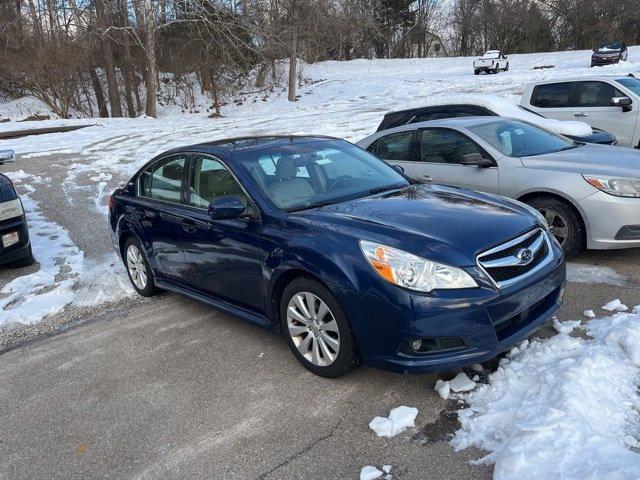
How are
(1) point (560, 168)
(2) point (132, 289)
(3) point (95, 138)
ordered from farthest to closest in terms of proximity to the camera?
1. (3) point (95, 138)
2. (2) point (132, 289)
3. (1) point (560, 168)

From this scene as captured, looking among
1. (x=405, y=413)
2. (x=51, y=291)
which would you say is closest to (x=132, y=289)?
(x=51, y=291)

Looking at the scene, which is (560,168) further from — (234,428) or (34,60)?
(34,60)

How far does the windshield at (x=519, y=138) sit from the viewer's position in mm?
6031

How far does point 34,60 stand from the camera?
91.2 ft

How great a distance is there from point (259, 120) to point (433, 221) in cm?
2048

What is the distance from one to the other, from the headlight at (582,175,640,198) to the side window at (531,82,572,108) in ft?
17.4

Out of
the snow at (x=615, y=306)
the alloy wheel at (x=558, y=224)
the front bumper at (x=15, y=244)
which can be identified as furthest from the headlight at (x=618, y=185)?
the front bumper at (x=15, y=244)

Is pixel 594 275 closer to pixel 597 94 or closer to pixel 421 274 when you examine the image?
pixel 421 274

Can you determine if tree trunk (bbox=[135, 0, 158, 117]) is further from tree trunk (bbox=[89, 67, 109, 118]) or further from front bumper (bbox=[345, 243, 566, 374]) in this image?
front bumper (bbox=[345, 243, 566, 374])

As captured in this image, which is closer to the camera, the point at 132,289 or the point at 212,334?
the point at 212,334

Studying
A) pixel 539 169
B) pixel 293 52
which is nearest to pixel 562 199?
pixel 539 169

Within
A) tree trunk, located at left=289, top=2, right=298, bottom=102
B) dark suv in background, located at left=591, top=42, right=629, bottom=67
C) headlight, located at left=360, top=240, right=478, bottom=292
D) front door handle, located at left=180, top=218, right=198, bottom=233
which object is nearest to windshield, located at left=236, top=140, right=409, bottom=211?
front door handle, located at left=180, top=218, right=198, bottom=233

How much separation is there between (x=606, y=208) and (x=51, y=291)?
5.73 metres

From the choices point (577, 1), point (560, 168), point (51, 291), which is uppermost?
point (577, 1)
